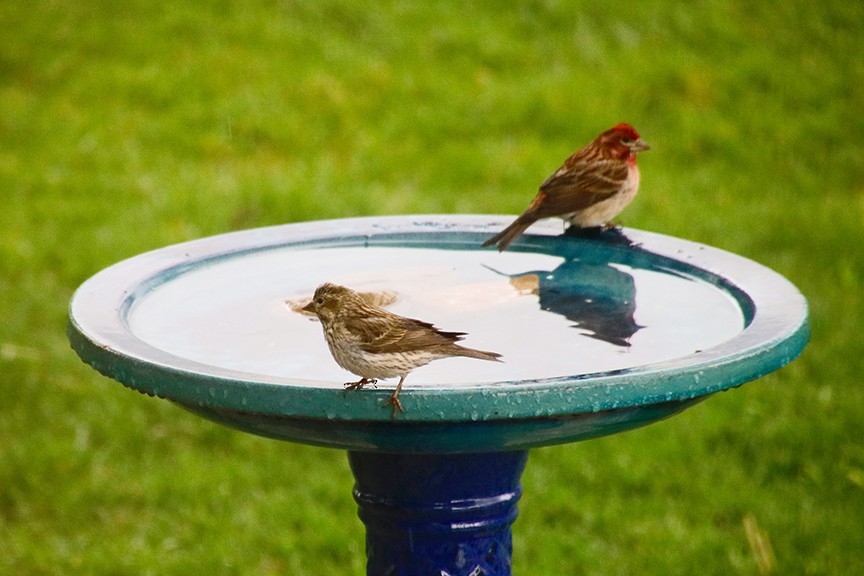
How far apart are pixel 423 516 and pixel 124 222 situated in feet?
14.7

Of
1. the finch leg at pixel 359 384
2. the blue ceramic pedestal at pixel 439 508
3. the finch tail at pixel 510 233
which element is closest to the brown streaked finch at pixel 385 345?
the finch leg at pixel 359 384

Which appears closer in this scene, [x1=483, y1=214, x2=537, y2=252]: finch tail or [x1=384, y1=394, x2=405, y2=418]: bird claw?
[x1=384, y1=394, x2=405, y2=418]: bird claw

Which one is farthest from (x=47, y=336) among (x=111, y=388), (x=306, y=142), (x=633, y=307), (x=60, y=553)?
(x=633, y=307)

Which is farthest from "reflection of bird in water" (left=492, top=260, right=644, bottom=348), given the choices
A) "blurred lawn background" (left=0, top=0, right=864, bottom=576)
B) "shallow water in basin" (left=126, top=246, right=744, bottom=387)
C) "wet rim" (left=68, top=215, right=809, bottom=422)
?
"blurred lawn background" (left=0, top=0, right=864, bottom=576)

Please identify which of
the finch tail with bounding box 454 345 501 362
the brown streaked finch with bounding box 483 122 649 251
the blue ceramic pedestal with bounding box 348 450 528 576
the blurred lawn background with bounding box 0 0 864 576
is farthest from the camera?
the blurred lawn background with bounding box 0 0 864 576

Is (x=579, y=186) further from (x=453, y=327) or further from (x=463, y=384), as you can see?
(x=463, y=384)

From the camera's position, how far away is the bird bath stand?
2727 millimetres

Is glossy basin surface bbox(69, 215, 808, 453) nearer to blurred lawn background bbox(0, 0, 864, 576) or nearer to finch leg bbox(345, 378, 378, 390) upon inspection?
finch leg bbox(345, 378, 378, 390)

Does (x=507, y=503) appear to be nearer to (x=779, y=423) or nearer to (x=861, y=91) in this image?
(x=779, y=423)

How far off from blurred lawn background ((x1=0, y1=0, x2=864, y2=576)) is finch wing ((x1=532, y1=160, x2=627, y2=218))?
4.39 feet

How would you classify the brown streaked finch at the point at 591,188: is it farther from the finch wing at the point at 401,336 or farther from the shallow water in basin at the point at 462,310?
the finch wing at the point at 401,336

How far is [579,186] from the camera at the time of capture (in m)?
4.53

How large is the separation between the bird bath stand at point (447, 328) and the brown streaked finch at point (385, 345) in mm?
85

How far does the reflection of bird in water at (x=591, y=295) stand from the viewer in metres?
3.39
